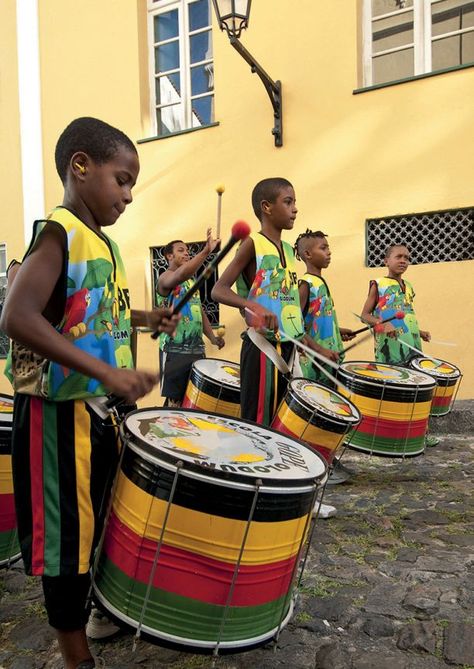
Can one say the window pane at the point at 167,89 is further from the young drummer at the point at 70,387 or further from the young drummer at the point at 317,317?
the young drummer at the point at 70,387

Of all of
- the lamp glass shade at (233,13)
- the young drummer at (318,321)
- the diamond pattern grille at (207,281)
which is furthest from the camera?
the diamond pattern grille at (207,281)

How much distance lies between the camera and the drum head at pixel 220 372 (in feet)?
12.8

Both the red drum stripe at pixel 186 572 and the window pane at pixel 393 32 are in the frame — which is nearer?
the red drum stripe at pixel 186 572

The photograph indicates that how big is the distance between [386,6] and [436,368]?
4545 millimetres

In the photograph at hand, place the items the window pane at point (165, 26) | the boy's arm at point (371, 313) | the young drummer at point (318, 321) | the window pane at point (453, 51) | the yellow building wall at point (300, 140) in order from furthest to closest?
the window pane at point (165, 26)
the window pane at point (453, 51)
the yellow building wall at point (300, 140)
the boy's arm at point (371, 313)
the young drummer at point (318, 321)

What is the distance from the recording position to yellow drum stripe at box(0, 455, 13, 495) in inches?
84.6

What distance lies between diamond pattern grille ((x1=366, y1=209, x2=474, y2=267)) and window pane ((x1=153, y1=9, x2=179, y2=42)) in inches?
164

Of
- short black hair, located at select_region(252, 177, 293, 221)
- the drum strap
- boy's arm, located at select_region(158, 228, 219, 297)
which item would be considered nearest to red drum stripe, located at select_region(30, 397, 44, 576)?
the drum strap

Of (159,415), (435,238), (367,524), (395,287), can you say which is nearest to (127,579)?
(159,415)

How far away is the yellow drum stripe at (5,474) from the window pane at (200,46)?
24.1 feet

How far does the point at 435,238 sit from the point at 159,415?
5.49 m

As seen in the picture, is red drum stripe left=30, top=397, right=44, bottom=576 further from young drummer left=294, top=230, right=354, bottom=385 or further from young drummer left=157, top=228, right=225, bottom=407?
young drummer left=157, top=228, right=225, bottom=407

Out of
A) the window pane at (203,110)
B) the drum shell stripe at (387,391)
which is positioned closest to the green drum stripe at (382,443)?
the drum shell stripe at (387,391)

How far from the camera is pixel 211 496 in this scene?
148 cm
